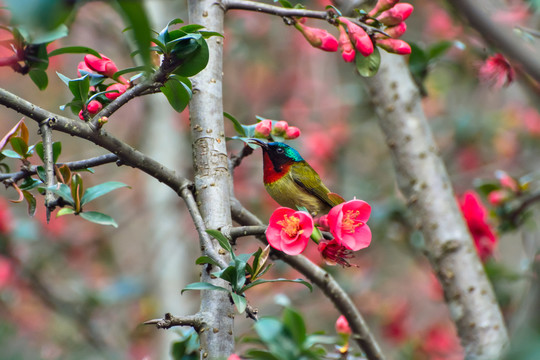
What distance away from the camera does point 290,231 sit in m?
1.16

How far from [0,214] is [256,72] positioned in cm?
345

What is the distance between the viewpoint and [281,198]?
8.05 ft

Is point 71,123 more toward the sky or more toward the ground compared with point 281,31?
more toward the ground

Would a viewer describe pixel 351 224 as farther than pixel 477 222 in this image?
No

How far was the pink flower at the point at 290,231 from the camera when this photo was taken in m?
1.15

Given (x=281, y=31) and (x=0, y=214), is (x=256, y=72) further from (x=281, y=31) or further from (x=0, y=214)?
(x=0, y=214)

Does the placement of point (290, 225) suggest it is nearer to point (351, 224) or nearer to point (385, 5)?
point (351, 224)

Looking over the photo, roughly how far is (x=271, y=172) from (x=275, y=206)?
2139 millimetres

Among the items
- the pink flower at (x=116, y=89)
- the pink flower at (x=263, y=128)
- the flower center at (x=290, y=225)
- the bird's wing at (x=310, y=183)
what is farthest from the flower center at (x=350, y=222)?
the bird's wing at (x=310, y=183)

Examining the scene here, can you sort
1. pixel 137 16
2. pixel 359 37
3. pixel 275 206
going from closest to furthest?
pixel 137 16, pixel 359 37, pixel 275 206

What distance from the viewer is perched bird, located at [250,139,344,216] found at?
2.44 metres

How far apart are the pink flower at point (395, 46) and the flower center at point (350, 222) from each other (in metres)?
0.45

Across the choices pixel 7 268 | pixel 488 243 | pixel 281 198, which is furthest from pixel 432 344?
pixel 7 268

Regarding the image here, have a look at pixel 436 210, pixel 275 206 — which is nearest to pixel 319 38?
pixel 436 210
